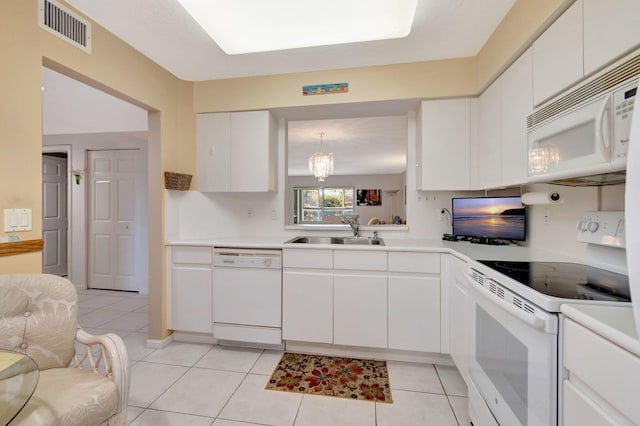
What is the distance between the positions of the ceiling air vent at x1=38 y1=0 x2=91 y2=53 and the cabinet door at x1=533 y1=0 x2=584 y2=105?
8.74 ft

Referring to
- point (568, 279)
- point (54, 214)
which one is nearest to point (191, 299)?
point (568, 279)

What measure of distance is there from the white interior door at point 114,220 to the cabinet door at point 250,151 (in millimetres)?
2080

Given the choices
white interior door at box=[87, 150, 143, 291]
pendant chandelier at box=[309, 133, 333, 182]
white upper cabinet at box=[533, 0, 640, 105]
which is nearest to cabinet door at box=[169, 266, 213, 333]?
white interior door at box=[87, 150, 143, 291]

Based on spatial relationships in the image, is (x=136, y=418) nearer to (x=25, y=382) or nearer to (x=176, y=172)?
(x=25, y=382)

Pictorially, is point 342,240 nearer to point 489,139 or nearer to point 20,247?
point 489,139

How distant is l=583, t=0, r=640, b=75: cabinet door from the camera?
3.10 ft

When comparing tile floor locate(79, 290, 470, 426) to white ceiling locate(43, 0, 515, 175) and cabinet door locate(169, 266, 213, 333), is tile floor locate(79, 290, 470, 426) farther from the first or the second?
white ceiling locate(43, 0, 515, 175)

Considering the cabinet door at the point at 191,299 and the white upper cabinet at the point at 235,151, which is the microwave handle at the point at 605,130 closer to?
the white upper cabinet at the point at 235,151

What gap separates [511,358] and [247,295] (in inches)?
71.5

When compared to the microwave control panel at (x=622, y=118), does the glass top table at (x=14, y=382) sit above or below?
below

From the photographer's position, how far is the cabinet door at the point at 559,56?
3.94ft

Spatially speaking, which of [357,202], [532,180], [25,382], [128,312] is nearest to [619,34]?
[532,180]

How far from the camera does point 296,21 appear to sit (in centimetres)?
177

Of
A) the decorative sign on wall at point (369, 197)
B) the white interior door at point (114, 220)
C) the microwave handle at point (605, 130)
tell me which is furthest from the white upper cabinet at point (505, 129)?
the decorative sign on wall at point (369, 197)
